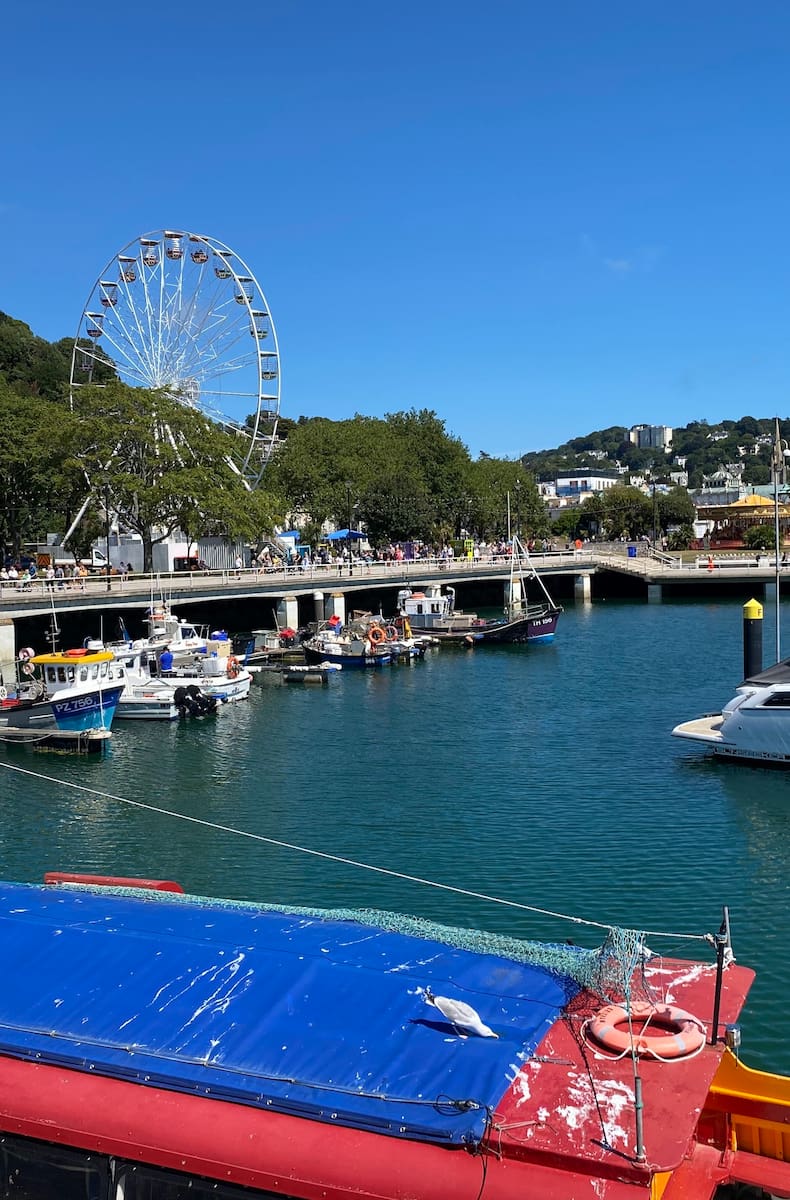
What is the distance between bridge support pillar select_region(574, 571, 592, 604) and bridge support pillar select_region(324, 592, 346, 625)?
2985cm

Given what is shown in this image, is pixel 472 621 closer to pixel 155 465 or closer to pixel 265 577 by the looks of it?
pixel 265 577

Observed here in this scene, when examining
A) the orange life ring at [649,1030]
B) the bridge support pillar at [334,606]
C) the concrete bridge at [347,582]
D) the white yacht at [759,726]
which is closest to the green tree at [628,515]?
the concrete bridge at [347,582]

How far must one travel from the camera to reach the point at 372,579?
86500 mm

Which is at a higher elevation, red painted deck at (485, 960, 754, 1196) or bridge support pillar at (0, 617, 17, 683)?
bridge support pillar at (0, 617, 17, 683)

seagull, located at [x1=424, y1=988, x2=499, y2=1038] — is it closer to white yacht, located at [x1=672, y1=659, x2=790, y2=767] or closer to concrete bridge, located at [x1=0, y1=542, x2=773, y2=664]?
white yacht, located at [x1=672, y1=659, x2=790, y2=767]

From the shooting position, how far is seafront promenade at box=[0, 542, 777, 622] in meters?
68.0

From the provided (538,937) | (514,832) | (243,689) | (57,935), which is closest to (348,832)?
(514,832)

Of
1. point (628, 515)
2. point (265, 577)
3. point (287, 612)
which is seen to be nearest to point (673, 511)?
point (628, 515)

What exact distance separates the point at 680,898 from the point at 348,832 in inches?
371

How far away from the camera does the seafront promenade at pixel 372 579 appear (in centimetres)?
6800

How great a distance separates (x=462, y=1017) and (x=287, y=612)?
68.6m

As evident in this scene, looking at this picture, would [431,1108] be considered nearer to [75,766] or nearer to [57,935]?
[57,935]

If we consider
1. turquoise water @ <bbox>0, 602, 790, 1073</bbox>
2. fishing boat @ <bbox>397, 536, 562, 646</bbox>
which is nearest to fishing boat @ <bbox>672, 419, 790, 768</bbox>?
turquoise water @ <bbox>0, 602, 790, 1073</bbox>

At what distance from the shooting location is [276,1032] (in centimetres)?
1047
